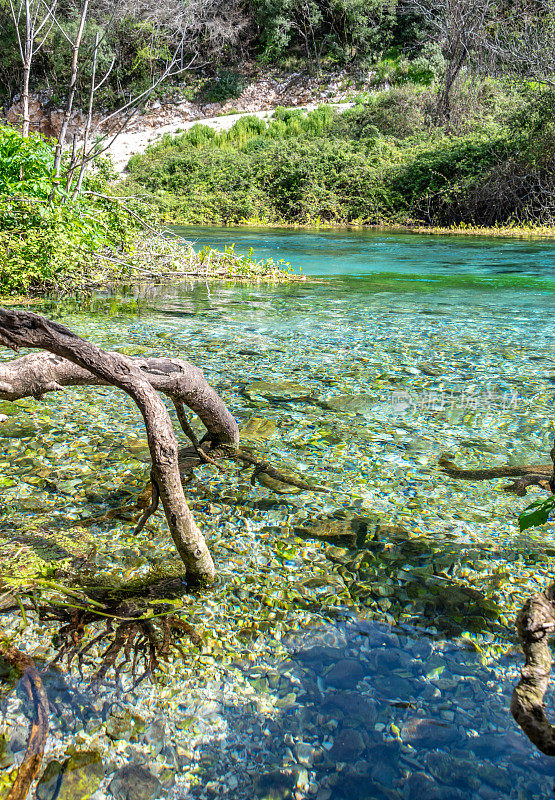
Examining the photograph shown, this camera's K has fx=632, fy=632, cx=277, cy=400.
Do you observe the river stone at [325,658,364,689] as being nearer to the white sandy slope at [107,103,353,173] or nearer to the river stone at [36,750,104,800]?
the river stone at [36,750,104,800]

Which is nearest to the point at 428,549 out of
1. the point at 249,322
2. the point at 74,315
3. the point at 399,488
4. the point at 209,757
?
the point at 399,488

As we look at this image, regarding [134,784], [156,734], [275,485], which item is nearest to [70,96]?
[275,485]

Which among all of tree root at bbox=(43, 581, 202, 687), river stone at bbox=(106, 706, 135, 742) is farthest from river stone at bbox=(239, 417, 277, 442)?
river stone at bbox=(106, 706, 135, 742)

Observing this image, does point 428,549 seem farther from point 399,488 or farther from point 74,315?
point 74,315

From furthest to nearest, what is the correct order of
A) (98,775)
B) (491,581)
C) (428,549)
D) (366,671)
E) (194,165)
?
(194,165)
(428,549)
(491,581)
(366,671)
(98,775)

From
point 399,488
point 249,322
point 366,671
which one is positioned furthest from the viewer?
point 249,322

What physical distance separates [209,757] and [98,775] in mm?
262

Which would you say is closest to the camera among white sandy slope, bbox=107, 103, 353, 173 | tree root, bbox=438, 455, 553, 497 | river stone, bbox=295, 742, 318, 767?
river stone, bbox=295, 742, 318, 767

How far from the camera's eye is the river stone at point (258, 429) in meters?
3.64

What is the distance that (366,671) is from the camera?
1841mm

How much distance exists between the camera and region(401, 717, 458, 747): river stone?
5.27 ft

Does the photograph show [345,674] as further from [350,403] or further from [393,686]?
[350,403]

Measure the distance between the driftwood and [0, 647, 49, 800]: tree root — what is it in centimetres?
57

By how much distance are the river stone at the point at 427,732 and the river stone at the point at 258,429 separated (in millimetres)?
2089
